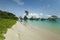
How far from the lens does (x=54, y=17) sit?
126 meters

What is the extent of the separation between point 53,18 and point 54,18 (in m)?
1.58

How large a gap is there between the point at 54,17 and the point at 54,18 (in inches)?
57.6

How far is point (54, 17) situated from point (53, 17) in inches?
35.2

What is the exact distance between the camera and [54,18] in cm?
12456

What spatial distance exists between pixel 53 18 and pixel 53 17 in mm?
936

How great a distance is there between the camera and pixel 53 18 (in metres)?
126

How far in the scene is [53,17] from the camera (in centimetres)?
12575
